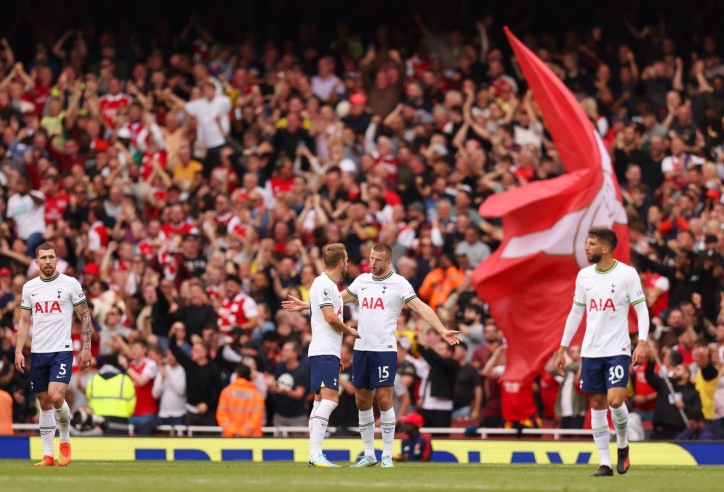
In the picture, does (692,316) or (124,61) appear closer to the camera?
(692,316)

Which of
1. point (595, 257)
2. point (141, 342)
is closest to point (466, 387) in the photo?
point (141, 342)

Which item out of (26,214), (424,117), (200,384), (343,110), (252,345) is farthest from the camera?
(343,110)

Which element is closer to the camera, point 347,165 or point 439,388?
point 439,388

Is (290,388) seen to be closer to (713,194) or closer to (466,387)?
(466,387)

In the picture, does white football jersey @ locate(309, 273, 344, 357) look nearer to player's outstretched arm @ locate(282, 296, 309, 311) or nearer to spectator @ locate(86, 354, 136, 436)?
player's outstretched arm @ locate(282, 296, 309, 311)

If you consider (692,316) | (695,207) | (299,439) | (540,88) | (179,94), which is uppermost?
(179,94)

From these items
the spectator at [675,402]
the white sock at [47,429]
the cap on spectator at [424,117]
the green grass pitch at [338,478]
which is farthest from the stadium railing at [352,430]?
the cap on spectator at [424,117]

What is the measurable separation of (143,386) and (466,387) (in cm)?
502

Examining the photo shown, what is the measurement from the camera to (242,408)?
19219mm

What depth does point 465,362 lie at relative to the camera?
19359 mm

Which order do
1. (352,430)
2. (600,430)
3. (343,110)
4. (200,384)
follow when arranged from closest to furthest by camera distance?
(600,430), (352,430), (200,384), (343,110)

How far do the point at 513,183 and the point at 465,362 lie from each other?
12.6ft

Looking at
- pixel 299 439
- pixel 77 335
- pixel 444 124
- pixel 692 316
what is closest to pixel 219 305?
pixel 77 335

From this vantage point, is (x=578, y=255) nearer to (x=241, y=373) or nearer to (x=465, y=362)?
(x=465, y=362)
